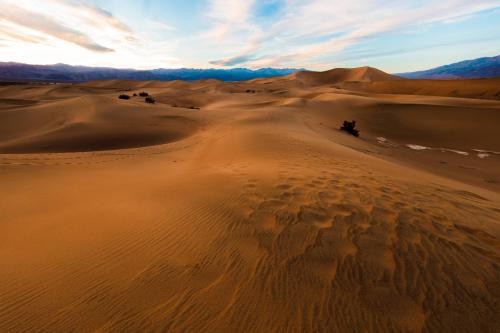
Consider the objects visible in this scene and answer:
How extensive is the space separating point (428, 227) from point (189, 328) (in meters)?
3.19

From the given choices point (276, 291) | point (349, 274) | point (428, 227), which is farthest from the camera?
point (428, 227)

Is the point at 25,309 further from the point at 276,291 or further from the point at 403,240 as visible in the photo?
the point at 403,240

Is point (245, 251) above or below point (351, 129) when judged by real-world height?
above

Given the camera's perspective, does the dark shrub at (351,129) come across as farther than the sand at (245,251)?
Yes

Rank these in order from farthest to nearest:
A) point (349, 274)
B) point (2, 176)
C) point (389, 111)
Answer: point (389, 111) → point (2, 176) → point (349, 274)

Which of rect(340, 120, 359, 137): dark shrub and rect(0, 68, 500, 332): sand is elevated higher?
rect(0, 68, 500, 332): sand

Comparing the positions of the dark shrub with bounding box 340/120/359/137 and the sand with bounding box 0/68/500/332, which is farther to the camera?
the dark shrub with bounding box 340/120/359/137

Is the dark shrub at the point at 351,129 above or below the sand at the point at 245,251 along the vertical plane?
below

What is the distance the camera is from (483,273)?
2.43m

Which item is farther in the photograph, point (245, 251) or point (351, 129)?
point (351, 129)

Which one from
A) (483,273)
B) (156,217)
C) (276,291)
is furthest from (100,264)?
(483,273)

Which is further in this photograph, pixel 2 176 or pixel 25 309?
pixel 2 176

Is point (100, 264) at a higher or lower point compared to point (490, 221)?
higher

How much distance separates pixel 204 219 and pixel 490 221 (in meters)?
4.36
